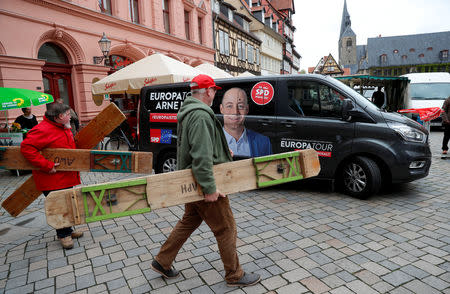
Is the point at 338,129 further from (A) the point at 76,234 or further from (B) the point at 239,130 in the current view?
(A) the point at 76,234

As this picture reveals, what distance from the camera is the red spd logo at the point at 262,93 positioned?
5.70 metres

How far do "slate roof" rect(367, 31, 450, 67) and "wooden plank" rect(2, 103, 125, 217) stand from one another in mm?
87204

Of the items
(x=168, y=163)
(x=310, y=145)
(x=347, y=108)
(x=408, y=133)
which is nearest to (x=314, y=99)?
(x=347, y=108)

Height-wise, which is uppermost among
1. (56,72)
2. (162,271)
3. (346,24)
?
(346,24)

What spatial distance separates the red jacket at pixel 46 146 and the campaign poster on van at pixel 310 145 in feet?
11.3

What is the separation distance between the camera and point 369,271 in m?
3.08

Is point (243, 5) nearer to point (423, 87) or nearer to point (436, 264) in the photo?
point (423, 87)

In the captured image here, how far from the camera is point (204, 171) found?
2.43m

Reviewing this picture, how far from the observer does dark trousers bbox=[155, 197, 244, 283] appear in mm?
2668

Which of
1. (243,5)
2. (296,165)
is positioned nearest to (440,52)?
(243,5)

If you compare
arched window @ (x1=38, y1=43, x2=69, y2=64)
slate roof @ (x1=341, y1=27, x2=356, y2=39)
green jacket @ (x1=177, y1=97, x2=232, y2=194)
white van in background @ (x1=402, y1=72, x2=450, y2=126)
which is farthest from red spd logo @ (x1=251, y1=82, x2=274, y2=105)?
slate roof @ (x1=341, y1=27, x2=356, y2=39)

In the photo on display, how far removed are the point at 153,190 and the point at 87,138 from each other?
152cm

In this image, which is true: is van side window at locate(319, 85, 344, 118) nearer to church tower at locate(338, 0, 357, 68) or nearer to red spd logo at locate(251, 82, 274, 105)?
red spd logo at locate(251, 82, 274, 105)

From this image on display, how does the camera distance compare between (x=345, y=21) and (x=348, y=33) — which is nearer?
(x=348, y=33)
